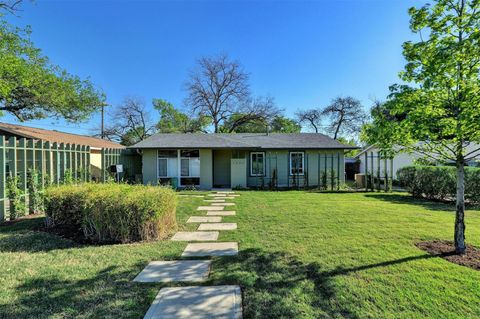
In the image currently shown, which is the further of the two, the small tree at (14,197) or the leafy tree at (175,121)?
the leafy tree at (175,121)

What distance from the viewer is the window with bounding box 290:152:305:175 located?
15414mm

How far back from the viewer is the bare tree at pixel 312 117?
1529 inches

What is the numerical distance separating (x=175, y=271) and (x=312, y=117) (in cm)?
3866

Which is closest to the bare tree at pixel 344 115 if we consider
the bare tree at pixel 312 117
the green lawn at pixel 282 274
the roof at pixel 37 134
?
the bare tree at pixel 312 117

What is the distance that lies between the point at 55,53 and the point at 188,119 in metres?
20.8

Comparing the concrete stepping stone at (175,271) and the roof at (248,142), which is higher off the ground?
the roof at (248,142)

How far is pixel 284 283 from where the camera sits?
10.6ft

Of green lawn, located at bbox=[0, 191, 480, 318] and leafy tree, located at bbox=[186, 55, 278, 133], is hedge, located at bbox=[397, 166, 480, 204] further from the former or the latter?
leafy tree, located at bbox=[186, 55, 278, 133]

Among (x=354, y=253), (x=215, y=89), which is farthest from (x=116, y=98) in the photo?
(x=354, y=253)

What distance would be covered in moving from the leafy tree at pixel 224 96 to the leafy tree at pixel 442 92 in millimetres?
27848

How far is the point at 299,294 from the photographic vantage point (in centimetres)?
297

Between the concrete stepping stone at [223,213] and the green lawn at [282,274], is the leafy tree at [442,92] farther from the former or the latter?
the concrete stepping stone at [223,213]

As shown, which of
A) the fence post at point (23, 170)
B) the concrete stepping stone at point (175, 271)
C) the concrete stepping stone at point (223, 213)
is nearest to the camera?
the concrete stepping stone at point (175, 271)

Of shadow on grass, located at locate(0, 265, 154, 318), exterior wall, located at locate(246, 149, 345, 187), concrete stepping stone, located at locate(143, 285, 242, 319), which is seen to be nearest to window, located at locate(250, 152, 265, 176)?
exterior wall, located at locate(246, 149, 345, 187)
